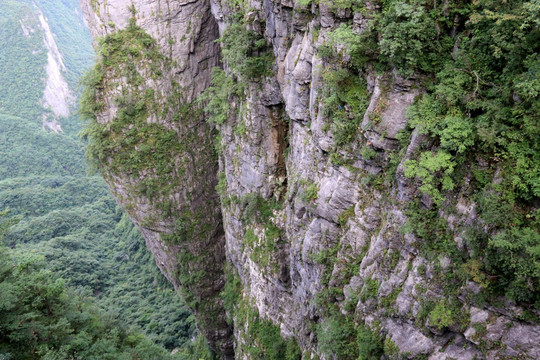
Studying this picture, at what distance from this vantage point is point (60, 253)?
1342 inches

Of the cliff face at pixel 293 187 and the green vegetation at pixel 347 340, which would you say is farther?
the green vegetation at pixel 347 340

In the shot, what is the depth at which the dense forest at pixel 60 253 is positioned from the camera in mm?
12516

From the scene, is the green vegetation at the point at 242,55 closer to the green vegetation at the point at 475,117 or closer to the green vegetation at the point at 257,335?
the green vegetation at the point at 475,117

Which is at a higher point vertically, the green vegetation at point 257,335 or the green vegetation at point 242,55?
the green vegetation at point 242,55

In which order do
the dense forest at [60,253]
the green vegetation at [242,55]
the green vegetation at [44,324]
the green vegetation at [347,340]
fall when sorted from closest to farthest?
the green vegetation at [347,340], the green vegetation at [44,324], the dense forest at [60,253], the green vegetation at [242,55]

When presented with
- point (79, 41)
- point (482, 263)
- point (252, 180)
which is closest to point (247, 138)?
point (252, 180)

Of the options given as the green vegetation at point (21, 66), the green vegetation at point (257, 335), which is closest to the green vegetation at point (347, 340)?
the green vegetation at point (257, 335)

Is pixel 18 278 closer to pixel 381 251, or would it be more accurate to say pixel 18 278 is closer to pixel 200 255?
pixel 200 255

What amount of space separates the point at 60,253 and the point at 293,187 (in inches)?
1259

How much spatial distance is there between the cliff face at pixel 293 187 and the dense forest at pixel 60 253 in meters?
4.20

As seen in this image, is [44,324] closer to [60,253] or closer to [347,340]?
[347,340]

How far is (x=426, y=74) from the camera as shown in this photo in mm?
7652

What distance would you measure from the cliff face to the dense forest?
4.20 m

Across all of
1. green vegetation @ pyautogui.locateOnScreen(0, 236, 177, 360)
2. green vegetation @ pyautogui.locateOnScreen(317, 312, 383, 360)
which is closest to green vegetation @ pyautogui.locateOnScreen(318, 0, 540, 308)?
green vegetation @ pyautogui.locateOnScreen(317, 312, 383, 360)
